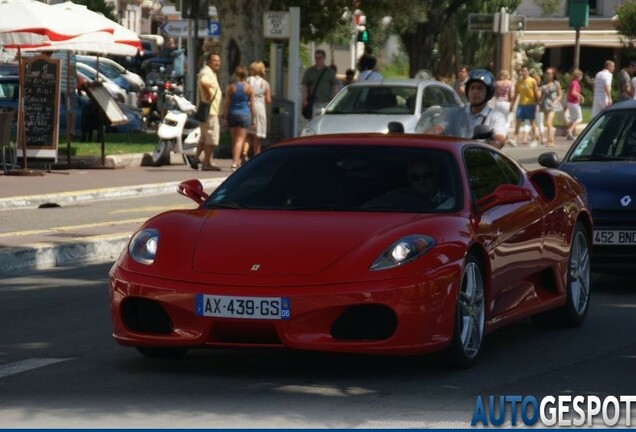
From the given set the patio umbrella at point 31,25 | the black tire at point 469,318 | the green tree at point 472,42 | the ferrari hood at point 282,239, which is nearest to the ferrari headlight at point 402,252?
the ferrari hood at point 282,239

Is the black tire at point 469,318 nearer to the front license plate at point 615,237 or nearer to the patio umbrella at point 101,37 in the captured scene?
the front license plate at point 615,237

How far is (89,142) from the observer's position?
32.2m

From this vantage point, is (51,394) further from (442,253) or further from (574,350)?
(574,350)

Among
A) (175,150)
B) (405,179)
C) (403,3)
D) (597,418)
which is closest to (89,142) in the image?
(175,150)

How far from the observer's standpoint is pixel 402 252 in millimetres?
8508

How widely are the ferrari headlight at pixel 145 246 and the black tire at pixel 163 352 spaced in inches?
21.2

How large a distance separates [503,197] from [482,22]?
99.1ft

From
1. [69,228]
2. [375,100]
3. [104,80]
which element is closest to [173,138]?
[375,100]

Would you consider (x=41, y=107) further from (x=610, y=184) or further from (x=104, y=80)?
(x=104, y=80)

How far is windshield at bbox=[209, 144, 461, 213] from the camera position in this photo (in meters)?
9.33

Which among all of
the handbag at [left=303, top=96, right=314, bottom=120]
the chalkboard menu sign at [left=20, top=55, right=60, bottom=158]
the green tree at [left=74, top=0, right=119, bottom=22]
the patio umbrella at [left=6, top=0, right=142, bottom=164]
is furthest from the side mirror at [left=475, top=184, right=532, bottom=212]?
the green tree at [left=74, top=0, right=119, bottom=22]

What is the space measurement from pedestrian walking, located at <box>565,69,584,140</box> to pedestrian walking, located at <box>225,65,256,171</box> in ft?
43.2

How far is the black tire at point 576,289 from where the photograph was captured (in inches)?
418

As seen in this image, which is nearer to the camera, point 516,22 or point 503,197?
point 503,197
